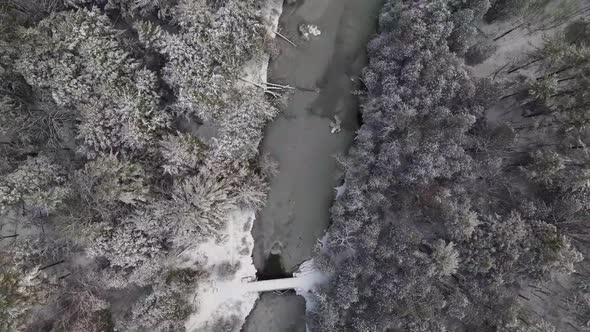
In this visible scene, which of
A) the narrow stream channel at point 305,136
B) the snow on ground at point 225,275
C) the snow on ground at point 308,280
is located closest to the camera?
Result: the snow on ground at point 225,275

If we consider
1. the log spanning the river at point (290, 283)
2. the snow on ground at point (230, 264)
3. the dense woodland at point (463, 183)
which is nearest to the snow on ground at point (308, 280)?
the log spanning the river at point (290, 283)

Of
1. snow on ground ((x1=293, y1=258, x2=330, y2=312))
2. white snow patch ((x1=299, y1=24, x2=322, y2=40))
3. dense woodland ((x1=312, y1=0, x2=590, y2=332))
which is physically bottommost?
snow on ground ((x1=293, y1=258, x2=330, y2=312))

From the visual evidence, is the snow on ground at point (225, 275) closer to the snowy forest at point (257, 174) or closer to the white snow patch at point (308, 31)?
the snowy forest at point (257, 174)

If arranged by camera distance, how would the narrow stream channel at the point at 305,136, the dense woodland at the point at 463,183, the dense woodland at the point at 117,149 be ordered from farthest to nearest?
the narrow stream channel at the point at 305,136 < the dense woodland at the point at 463,183 < the dense woodland at the point at 117,149

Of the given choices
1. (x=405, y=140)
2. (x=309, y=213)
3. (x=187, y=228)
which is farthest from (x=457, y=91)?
(x=187, y=228)

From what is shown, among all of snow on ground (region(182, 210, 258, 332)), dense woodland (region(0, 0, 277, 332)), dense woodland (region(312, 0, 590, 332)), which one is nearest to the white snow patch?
dense woodland (region(0, 0, 277, 332))

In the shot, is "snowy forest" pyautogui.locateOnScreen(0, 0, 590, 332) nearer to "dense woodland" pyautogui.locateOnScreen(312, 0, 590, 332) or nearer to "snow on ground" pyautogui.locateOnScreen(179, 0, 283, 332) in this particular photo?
"dense woodland" pyautogui.locateOnScreen(312, 0, 590, 332)

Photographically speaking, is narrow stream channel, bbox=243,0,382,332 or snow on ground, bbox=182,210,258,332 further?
narrow stream channel, bbox=243,0,382,332
